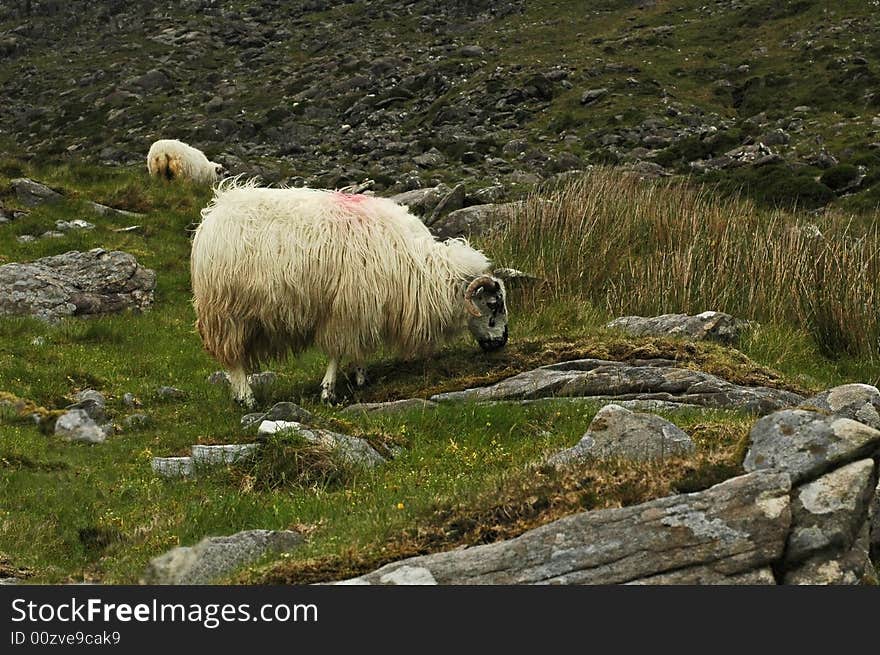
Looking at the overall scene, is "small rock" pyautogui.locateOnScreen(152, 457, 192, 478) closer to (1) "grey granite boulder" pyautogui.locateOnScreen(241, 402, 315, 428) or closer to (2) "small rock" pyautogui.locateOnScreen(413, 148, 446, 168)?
(1) "grey granite boulder" pyautogui.locateOnScreen(241, 402, 315, 428)

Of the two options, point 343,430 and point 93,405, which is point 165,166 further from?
point 343,430

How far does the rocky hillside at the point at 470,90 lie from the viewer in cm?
4025

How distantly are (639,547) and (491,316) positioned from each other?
25.2 ft

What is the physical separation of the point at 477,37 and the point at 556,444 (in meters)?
69.1

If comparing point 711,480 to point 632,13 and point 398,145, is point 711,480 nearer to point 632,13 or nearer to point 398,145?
point 398,145

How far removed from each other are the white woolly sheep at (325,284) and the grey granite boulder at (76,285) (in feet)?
17.1

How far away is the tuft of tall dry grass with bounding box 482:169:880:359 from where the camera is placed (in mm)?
15938

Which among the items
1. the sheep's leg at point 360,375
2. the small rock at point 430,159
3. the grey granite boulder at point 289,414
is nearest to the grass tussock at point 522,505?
the grey granite boulder at point 289,414

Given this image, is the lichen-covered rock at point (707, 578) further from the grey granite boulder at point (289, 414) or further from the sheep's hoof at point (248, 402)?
the sheep's hoof at point (248, 402)

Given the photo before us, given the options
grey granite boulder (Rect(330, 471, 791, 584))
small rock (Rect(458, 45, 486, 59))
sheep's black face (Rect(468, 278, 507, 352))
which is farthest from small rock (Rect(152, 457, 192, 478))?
small rock (Rect(458, 45, 486, 59))

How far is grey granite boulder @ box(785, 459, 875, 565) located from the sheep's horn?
7.26 meters

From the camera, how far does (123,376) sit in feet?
45.6

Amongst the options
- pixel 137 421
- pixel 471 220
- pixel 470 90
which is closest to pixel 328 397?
pixel 137 421

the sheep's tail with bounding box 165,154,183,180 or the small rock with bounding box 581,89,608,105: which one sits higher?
the sheep's tail with bounding box 165,154,183,180
